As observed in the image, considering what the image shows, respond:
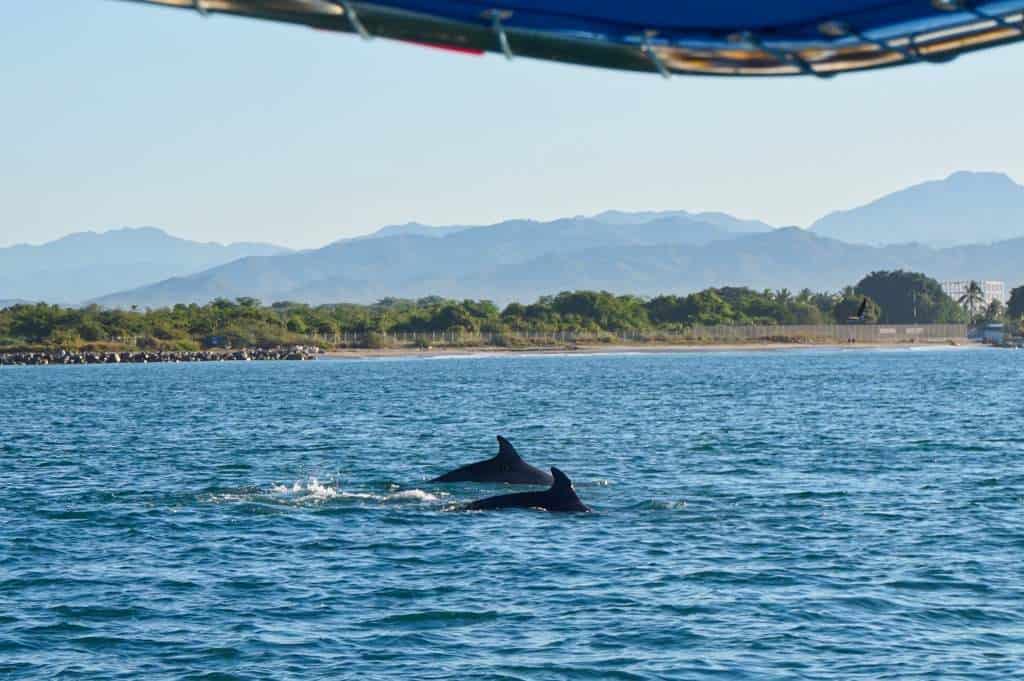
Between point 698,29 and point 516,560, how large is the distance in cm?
2387

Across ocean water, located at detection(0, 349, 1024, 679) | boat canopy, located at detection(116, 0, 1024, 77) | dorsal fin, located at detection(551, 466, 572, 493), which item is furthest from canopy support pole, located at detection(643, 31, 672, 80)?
dorsal fin, located at detection(551, 466, 572, 493)

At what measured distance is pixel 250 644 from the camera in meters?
25.2

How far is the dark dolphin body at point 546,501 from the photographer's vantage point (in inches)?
1575

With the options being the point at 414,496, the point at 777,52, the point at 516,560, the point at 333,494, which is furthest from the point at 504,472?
the point at 777,52

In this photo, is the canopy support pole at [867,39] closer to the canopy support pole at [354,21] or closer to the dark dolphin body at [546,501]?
the canopy support pole at [354,21]

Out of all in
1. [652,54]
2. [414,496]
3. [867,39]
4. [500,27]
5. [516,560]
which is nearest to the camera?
[500,27]

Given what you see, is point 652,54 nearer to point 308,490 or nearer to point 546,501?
point 546,501

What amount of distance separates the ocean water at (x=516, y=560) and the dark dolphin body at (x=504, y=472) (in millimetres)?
967

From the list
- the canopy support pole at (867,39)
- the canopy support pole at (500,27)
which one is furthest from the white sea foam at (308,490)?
the canopy support pole at (500,27)

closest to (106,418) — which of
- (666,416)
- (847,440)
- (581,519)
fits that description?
(666,416)

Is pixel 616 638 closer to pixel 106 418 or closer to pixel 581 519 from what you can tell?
pixel 581 519

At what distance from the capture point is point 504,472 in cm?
4619

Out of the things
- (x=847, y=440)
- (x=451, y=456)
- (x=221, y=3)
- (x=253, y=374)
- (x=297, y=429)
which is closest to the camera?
(x=221, y=3)

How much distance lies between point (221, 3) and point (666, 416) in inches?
3364
